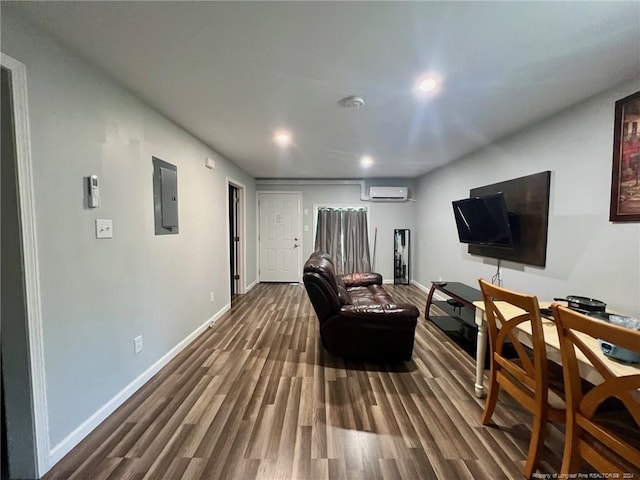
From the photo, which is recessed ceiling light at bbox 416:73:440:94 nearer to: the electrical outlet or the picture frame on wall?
the picture frame on wall

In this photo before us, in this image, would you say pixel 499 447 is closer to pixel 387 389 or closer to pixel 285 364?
pixel 387 389

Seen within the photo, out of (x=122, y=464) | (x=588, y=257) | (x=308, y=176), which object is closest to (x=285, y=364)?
(x=122, y=464)

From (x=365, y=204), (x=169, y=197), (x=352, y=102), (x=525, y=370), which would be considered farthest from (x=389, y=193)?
(x=525, y=370)

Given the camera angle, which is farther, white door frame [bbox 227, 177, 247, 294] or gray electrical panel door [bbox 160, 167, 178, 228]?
white door frame [bbox 227, 177, 247, 294]

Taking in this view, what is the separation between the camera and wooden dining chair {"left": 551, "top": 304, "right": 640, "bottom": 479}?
895 millimetres

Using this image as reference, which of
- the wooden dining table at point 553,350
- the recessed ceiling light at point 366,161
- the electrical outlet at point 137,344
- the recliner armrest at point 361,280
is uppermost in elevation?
the recessed ceiling light at point 366,161

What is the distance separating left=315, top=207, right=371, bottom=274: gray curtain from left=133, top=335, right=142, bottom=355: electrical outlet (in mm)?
3915

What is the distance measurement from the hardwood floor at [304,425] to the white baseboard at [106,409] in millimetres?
39

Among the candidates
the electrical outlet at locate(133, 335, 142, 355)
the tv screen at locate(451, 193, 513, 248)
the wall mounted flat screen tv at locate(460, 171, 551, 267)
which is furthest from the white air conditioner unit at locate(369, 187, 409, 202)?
the electrical outlet at locate(133, 335, 142, 355)

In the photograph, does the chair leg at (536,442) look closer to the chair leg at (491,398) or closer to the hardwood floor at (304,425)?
the hardwood floor at (304,425)

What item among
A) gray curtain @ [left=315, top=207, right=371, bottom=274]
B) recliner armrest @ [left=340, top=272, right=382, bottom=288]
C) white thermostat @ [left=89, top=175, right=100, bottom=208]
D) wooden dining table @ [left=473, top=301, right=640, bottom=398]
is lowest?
recliner armrest @ [left=340, top=272, right=382, bottom=288]

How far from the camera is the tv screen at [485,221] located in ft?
8.82

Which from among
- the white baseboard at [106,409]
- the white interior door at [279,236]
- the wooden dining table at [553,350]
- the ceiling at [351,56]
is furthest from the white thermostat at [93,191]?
the white interior door at [279,236]

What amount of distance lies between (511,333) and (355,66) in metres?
1.88
